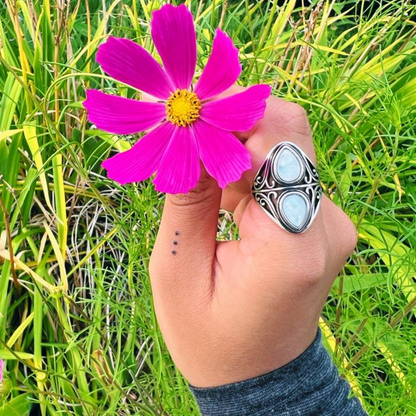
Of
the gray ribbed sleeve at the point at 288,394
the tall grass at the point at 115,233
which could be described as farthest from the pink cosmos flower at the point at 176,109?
the tall grass at the point at 115,233

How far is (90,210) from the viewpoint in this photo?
1221 millimetres

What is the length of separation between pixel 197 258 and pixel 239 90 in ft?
0.52

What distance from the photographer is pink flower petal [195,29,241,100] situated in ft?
1.38

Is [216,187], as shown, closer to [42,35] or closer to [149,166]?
[149,166]

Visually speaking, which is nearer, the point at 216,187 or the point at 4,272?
the point at 216,187

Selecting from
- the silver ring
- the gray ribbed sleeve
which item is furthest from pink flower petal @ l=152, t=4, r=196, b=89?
the gray ribbed sleeve

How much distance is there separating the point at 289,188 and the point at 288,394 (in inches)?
8.4

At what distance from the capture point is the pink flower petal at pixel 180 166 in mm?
437

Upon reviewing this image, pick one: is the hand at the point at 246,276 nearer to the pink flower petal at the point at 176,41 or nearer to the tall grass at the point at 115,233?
the pink flower petal at the point at 176,41

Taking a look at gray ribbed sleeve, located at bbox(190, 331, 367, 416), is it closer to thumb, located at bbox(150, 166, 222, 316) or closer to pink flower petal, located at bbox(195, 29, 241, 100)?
thumb, located at bbox(150, 166, 222, 316)

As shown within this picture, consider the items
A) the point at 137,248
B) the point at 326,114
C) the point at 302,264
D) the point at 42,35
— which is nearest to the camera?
the point at 302,264

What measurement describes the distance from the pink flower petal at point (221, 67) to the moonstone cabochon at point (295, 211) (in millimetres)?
111

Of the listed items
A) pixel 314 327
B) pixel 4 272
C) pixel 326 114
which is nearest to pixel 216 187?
pixel 314 327

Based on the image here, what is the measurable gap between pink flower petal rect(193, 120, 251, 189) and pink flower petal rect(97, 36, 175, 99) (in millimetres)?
68
